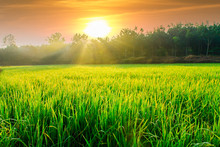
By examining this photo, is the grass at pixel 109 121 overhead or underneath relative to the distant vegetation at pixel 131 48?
underneath

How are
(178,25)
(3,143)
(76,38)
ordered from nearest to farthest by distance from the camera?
(3,143) < (178,25) < (76,38)

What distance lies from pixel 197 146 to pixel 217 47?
1763 inches

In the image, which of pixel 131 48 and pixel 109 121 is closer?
pixel 109 121

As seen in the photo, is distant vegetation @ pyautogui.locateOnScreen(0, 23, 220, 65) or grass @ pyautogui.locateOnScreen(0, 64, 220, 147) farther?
distant vegetation @ pyautogui.locateOnScreen(0, 23, 220, 65)

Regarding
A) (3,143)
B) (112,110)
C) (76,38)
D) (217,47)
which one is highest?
(76,38)

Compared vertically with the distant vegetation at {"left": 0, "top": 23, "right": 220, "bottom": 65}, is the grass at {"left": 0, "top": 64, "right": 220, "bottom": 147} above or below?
below

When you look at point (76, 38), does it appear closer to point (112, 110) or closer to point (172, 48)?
point (172, 48)

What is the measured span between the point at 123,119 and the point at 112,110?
3.7 inches

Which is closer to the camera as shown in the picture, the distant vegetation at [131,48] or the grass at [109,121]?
the grass at [109,121]

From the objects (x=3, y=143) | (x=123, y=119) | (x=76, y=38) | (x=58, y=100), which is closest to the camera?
(x=3, y=143)

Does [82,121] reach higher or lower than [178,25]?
lower

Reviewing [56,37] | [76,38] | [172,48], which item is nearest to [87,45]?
[172,48]

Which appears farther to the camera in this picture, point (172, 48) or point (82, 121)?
point (172, 48)

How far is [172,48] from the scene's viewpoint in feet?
133
